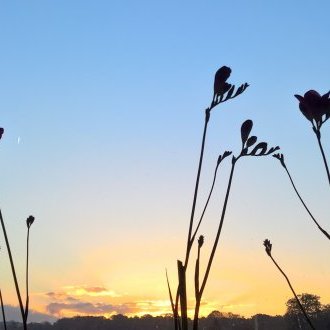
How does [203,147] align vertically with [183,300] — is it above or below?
above

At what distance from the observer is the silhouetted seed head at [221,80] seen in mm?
3312

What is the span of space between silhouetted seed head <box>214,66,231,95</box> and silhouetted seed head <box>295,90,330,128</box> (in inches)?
23.1

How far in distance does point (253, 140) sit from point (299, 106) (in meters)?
0.40

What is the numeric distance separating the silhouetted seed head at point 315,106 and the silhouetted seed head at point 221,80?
1.92 ft

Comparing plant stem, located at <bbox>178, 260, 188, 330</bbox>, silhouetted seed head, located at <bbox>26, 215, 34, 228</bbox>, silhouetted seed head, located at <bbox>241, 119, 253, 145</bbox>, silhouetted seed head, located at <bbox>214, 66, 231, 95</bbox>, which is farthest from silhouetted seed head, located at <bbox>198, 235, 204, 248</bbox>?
silhouetted seed head, located at <bbox>26, 215, 34, 228</bbox>

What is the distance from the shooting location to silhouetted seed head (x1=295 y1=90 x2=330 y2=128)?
3.46 metres

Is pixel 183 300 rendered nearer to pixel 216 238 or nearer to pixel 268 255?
pixel 216 238

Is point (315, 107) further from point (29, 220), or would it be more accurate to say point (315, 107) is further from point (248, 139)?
point (29, 220)

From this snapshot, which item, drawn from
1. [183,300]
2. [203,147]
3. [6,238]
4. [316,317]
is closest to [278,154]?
[203,147]

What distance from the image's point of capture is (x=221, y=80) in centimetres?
336

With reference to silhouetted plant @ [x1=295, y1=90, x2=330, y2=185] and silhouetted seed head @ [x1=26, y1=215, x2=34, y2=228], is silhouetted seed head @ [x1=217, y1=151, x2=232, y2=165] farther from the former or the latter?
silhouetted seed head @ [x1=26, y1=215, x2=34, y2=228]

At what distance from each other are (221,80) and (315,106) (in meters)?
0.69

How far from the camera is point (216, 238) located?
2.64m

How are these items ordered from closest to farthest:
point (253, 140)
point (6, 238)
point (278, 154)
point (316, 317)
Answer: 1. point (6, 238)
2. point (253, 140)
3. point (278, 154)
4. point (316, 317)
